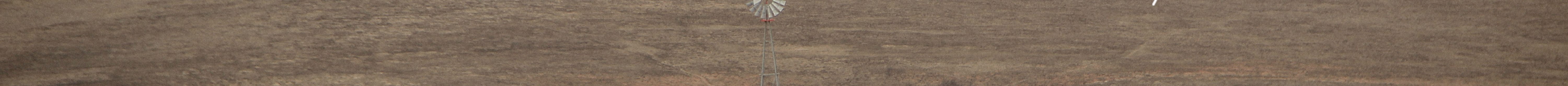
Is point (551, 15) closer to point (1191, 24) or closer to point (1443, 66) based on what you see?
point (1191, 24)

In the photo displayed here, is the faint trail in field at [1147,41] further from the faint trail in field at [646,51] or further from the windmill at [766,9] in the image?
the faint trail in field at [646,51]

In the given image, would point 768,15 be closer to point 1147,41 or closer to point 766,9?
point 766,9

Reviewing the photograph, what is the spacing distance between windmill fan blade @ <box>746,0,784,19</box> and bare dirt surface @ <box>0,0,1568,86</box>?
0.09 feet

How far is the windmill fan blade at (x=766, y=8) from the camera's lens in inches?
111

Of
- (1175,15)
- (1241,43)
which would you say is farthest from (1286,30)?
(1175,15)

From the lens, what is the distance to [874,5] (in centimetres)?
283

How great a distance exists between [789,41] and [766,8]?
13cm

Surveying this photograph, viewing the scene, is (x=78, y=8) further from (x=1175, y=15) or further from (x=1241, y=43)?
(x=1241, y=43)

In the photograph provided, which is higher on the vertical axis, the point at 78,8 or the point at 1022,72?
the point at 78,8

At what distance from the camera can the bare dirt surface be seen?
2811 millimetres

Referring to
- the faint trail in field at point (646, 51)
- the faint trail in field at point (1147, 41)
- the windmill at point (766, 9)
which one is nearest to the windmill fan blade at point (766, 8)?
the windmill at point (766, 9)

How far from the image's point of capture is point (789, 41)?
2.85 metres

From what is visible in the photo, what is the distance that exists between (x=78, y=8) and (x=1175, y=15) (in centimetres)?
351

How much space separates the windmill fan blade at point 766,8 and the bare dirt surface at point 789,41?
28mm
